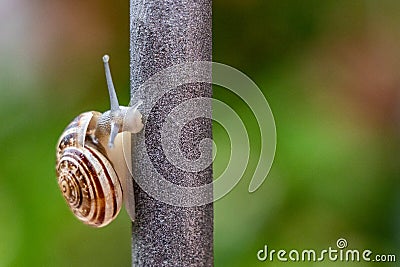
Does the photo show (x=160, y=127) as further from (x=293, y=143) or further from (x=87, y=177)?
(x=293, y=143)

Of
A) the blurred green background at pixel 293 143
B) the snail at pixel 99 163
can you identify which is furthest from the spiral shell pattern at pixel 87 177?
the blurred green background at pixel 293 143

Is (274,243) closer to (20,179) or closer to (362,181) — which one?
(362,181)

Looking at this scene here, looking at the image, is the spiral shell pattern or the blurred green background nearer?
the spiral shell pattern

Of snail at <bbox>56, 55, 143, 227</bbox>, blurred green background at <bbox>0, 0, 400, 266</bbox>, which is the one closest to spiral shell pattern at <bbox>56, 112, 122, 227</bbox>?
snail at <bbox>56, 55, 143, 227</bbox>

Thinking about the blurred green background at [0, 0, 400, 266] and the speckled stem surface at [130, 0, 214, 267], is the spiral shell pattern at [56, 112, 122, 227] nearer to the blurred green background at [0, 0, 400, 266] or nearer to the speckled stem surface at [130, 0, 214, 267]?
the speckled stem surface at [130, 0, 214, 267]

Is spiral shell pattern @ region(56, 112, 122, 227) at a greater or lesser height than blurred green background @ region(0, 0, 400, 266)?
lesser

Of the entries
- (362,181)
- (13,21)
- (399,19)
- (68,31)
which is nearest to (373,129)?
(362,181)

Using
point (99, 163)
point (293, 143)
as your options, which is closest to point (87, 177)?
point (99, 163)
